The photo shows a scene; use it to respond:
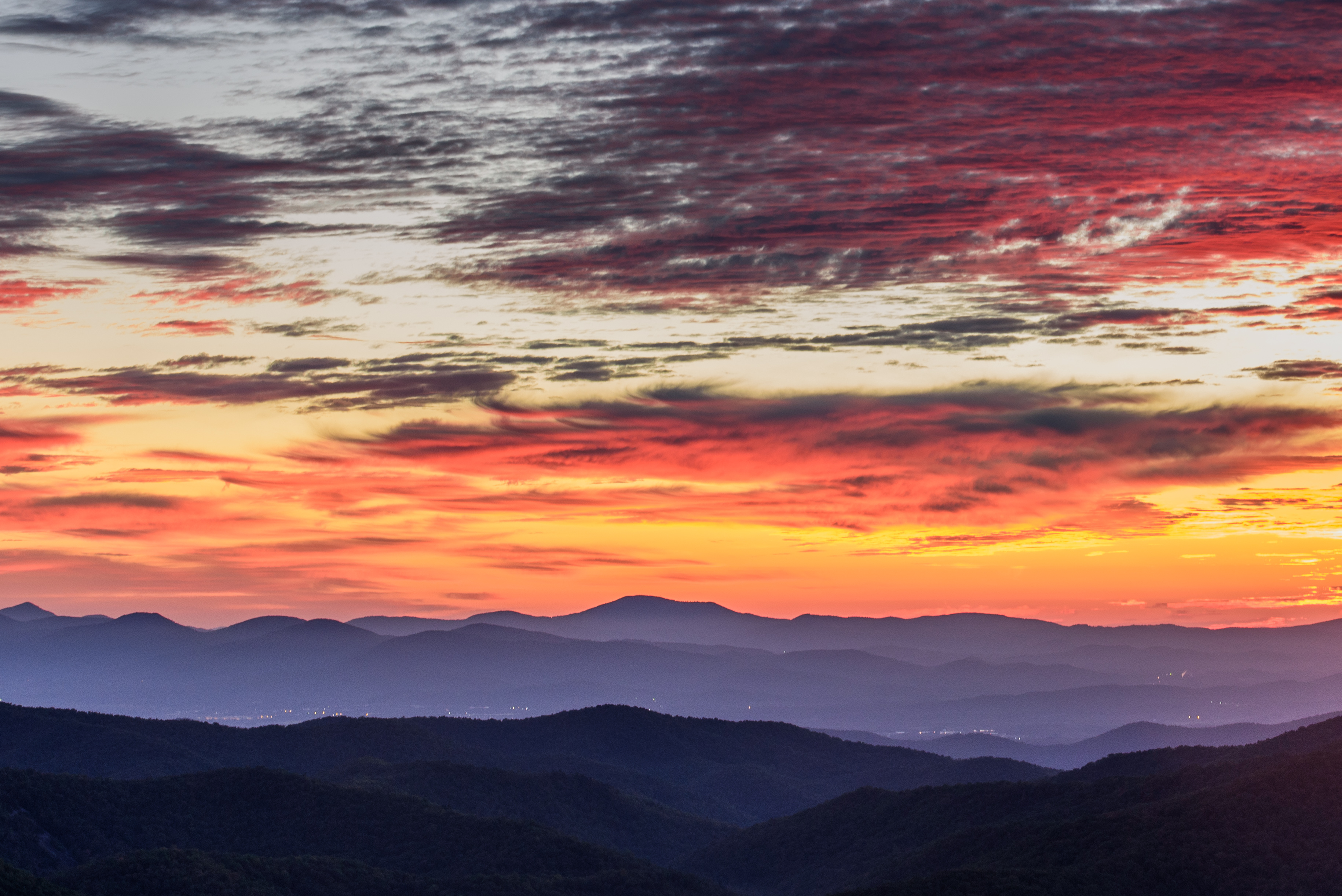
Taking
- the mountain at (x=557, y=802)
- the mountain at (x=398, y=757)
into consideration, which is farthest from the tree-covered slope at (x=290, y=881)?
the mountain at (x=398, y=757)

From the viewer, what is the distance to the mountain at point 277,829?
331ft

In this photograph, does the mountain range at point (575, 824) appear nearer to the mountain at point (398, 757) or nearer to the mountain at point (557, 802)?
the mountain at point (557, 802)

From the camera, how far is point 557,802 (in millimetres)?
142625

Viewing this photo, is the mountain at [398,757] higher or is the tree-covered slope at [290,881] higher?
the mountain at [398,757]

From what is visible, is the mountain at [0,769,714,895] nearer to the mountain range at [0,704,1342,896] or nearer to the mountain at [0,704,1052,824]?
the mountain range at [0,704,1342,896]

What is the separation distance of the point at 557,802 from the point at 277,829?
3900 centimetres

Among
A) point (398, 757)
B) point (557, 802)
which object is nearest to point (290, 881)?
point (557, 802)

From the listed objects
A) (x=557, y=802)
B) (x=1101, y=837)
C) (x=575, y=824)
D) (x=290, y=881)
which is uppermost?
(x=1101, y=837)

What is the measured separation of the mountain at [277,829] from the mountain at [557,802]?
54.0 feet

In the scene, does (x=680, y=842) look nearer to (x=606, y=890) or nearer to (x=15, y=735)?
(x=606, y=890)

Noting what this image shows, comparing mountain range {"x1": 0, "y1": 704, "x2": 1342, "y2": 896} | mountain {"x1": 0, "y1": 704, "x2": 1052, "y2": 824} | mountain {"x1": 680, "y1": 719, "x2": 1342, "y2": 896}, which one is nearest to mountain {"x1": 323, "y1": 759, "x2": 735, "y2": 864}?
mountain range {"x1": 0, "y1": 704, "x2": 1342, "y2": 896}

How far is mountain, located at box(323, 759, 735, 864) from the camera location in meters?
137

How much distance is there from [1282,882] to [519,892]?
157 feet

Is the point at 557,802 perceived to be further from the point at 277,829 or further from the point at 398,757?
the point at 277,829
